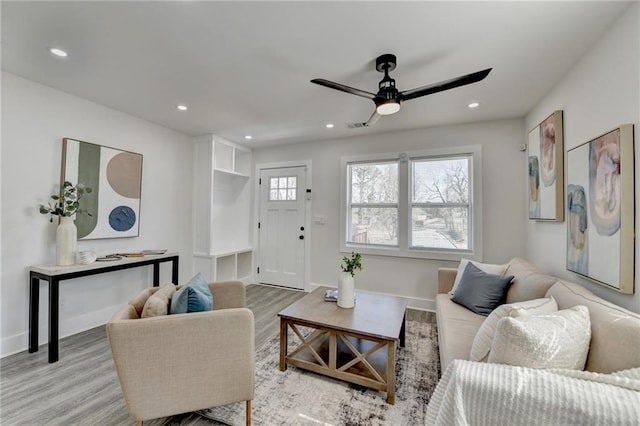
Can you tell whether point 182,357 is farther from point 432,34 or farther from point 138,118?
point 138,118

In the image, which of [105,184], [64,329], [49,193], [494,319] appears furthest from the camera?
[105,184]

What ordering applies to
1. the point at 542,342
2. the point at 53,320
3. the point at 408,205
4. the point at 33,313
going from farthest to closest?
1. the point at 408,205
2. the point at 33,313
3. the point at 53,320
4. the point at 542,342

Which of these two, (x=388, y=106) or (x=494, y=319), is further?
(x=388, y=106)

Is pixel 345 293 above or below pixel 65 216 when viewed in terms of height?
below

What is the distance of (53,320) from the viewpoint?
226 cm

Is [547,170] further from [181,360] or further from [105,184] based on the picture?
[105,184]

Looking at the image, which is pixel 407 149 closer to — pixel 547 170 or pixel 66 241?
pixel 547 170

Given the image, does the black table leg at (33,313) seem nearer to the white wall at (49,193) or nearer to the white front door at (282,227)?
the white wall at (49,193)

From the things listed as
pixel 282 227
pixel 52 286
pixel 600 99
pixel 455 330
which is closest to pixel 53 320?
pixel 52 286

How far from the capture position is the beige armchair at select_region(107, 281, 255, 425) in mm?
1338

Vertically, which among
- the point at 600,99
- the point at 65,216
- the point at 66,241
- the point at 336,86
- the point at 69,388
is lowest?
the point at 69,388

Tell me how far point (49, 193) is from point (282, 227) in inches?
114

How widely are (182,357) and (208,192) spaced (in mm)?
3067

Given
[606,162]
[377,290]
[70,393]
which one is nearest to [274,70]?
[606,162]
